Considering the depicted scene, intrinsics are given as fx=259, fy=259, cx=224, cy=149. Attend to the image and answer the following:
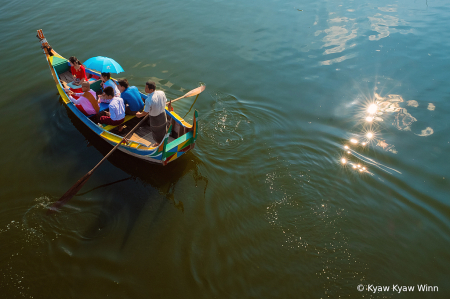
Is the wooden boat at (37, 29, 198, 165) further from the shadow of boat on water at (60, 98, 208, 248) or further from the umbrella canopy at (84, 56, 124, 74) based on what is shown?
the umbrella canopy at (84, 56, 124, 74)

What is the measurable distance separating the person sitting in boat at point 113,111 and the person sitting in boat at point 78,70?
90.8 inches

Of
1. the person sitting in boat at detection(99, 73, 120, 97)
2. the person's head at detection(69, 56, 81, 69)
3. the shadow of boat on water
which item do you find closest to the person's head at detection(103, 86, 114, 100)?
the person sitting in boat at detection(99, 73, 120, 97)

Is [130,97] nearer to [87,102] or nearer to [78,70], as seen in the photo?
[87,102]

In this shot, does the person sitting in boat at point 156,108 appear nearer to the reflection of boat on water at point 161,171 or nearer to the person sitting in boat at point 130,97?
the reflection of boat on water at point 161,171

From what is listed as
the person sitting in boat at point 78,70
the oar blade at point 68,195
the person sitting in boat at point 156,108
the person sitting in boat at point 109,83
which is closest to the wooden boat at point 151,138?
the person sitting in boat at point 156,108

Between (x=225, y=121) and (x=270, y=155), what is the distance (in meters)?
2.01

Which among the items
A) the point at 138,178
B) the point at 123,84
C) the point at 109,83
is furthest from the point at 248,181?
the point at 109,83

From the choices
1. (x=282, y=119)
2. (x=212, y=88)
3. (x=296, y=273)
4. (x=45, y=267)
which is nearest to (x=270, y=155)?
(x=282, y=119)

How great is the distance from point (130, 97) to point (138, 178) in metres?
2.40

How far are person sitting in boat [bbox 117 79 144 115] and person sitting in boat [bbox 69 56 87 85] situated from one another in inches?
99.1

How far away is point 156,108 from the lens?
665 centimetres

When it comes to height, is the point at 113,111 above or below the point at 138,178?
above

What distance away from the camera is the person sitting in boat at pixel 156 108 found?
21.4 feet

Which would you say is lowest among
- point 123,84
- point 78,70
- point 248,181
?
point 248,181
